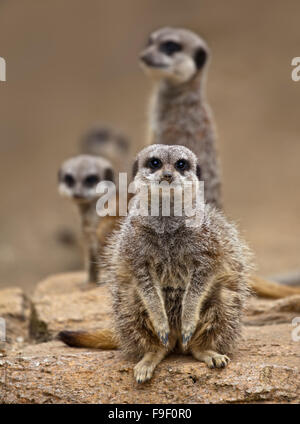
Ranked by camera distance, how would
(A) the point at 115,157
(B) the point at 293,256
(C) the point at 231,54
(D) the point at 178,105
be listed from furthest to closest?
(C) the point at 231,54 < (B) the point at 293,256 < (A) the point at 115,157 < (D) the point at 178,105

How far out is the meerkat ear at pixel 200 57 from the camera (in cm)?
537

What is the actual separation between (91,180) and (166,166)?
2.23 m

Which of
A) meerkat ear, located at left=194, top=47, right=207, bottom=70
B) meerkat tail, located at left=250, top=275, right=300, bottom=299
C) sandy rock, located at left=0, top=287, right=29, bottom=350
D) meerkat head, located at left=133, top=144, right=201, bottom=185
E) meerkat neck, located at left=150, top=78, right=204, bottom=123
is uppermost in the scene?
meerkat ear, located at left=194, top=47, right=207, bottom=70

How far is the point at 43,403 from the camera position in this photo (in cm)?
285

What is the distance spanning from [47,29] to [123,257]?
9.93 metres

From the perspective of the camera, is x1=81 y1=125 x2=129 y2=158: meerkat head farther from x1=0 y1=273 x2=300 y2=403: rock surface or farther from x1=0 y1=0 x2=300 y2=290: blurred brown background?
x1=0 y1=273 x2=300 y2=403: rock surface

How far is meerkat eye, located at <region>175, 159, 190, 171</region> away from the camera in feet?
9.20

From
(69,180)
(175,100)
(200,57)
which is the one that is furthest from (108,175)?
(200,57)

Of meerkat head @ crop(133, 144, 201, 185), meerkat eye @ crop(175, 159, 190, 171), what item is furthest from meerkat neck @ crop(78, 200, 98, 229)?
meerkat eye @ crop(175, 159, 190, 171)

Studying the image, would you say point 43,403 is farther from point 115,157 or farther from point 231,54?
point 231,54

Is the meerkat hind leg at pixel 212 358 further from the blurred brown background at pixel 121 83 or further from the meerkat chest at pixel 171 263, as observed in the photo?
the blurred brown background at pixel 121 83

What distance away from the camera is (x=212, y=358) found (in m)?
2.82

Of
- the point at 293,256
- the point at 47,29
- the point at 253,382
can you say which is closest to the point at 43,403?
the point at 253,382

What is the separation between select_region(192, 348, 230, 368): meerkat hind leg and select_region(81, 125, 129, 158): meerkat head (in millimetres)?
4653
